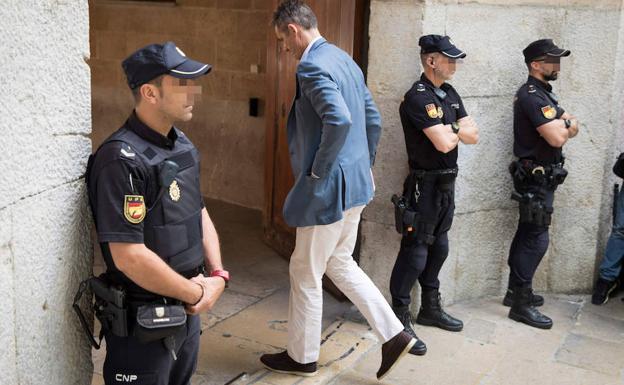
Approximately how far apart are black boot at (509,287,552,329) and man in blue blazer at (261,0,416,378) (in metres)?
1.35

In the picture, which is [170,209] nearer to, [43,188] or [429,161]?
[43,188]

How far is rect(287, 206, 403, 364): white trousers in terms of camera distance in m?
3.86

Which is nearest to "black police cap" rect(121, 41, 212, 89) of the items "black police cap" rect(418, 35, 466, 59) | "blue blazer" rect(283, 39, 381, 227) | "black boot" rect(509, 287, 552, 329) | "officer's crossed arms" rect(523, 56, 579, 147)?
"blue blazer" rect(283, 39, 381, 227)

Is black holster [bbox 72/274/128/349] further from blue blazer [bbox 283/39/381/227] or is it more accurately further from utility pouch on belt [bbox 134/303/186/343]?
blue blazer [bbox 283/39/381/227]

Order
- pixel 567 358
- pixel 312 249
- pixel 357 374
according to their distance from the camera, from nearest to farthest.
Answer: pixel 312 249 < pixel 357 374 < pixel 567 358

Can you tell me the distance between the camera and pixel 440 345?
4574mm

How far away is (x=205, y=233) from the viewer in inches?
116

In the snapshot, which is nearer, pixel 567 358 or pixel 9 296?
pixel 9 296

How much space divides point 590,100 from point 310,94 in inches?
104

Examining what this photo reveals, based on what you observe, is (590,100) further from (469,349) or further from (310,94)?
(310,94)

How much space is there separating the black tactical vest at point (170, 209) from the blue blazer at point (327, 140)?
1.01m

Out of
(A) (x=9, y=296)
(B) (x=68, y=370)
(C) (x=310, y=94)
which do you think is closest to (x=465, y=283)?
(C) (x=310, y=94)

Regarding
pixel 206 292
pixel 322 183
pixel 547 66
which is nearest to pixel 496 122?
pixel 547 66

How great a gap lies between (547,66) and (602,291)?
1.74m
